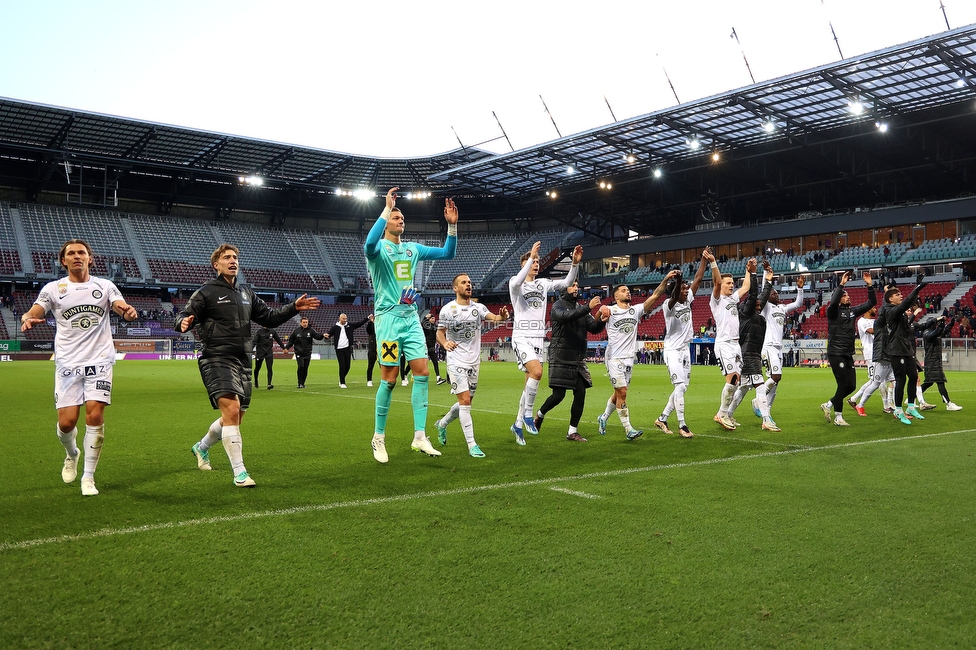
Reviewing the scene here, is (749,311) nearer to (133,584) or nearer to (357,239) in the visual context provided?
(133,584)

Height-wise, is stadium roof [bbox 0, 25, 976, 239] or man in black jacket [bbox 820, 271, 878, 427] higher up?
stadium roof [bbox 0, 25, 976, 239]

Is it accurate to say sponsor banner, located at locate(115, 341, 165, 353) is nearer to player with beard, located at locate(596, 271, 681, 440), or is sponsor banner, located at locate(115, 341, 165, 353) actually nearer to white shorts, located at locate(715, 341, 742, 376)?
player with beard, located at locate(596, 271, 681, 440)

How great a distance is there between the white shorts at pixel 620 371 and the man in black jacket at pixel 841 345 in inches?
143

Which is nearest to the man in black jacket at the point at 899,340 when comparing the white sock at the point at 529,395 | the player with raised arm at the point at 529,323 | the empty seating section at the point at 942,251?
the player with raised arm at the point at 529,323

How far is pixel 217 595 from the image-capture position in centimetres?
368

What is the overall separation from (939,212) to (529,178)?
89.2ft

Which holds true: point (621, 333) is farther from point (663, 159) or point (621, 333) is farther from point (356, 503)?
point (663, 159)

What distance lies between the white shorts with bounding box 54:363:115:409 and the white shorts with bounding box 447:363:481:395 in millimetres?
3651

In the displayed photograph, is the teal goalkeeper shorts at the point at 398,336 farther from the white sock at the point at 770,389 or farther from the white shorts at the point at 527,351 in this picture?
the white sock at the point at 770,389

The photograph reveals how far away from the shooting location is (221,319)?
6.50 m

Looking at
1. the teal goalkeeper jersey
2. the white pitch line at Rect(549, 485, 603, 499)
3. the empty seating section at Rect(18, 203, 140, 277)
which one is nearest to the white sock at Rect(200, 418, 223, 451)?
the teal goalkeeper jersey

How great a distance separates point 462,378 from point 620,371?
2308mm

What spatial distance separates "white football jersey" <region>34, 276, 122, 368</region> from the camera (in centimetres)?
630

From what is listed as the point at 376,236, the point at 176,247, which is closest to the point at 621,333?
the point at 376,236
